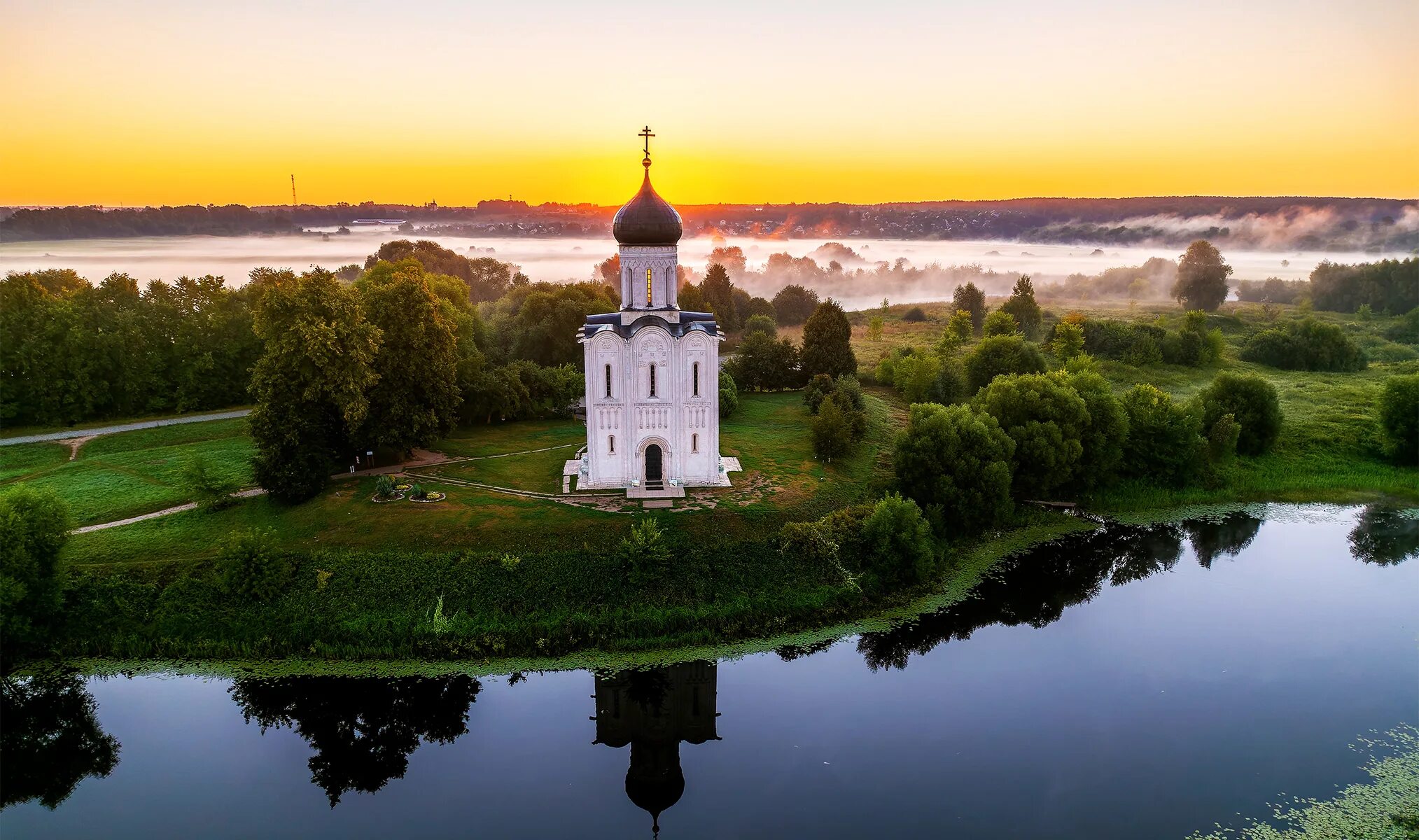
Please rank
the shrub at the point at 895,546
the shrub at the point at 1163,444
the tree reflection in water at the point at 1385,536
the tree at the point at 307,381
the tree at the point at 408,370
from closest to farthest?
the shrub at the point at 895,546 < the tree at the point at 307,381 < the tree reflection in water at the point at 1385,536 < the tree at the point at 408,370 < the shrub at the point at 1163,444

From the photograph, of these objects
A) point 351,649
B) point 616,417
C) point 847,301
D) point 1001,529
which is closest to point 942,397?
point 1001,529

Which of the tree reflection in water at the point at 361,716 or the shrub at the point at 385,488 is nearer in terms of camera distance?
the tree reflection in water at the point at 361,716

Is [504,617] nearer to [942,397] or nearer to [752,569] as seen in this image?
[752,569]

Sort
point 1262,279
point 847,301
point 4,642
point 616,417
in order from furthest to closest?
point 847,301
point 1262,279
point 616,417
point 4,642

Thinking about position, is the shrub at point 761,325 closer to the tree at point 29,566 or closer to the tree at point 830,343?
the tree at point 830,343

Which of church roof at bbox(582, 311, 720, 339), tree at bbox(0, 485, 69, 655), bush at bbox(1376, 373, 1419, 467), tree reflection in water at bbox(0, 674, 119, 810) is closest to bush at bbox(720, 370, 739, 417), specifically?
church roof at bbox(582, 311, 720, 339)

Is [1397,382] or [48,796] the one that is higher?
[1397,382]

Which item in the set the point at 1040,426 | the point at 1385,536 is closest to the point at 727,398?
the point at 1040,426

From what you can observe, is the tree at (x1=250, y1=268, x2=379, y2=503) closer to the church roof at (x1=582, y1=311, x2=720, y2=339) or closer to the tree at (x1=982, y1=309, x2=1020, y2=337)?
the church roof at (x1=582, y1=311, x2=720, y2=339)

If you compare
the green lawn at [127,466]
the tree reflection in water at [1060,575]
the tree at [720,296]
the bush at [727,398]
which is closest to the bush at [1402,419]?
the tree reflection in water at [1060,575]
